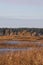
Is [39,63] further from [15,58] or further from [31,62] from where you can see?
[15,58]

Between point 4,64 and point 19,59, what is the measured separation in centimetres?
115

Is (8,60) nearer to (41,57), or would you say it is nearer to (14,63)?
(14,63)

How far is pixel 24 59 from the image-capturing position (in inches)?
589

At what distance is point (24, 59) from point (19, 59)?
10.6 inches

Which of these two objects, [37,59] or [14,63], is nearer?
[14,63]

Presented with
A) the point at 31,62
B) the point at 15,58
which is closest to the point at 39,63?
the point at 31,62

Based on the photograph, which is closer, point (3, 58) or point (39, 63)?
point (39, 63)

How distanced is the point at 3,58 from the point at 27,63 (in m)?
1.44

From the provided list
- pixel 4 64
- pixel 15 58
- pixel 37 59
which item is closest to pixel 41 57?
pixel 37 59

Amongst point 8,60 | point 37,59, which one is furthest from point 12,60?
point 37,59

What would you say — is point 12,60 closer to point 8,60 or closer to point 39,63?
point 8,60

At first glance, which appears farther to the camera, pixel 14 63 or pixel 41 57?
pixel 41 57

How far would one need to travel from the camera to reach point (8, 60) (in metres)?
14.5

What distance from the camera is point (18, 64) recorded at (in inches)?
550
